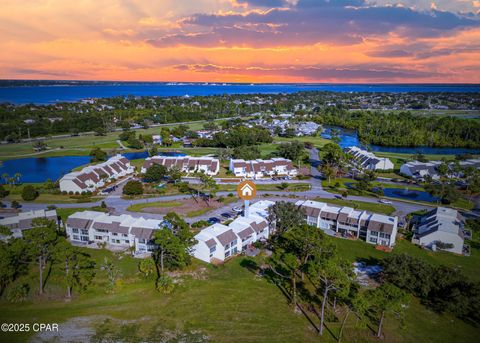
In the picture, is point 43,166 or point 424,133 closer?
point 43,166

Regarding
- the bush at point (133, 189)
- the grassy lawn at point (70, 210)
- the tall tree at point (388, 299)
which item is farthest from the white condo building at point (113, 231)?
the tall tree at point (388, 299)

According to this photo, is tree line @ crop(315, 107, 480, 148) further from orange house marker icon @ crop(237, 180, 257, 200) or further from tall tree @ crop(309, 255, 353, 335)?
tall tree @ crop(309, 255, 353, 335)

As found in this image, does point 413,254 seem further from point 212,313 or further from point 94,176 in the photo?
point 94,176

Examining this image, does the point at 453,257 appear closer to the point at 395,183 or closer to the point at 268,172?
the point at 395,183

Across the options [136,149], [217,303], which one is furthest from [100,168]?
[217,303]

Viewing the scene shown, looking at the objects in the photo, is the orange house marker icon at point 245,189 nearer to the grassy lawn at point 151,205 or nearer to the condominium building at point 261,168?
the grassy lawn at point 151,205

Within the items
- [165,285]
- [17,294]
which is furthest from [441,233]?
[17,294]

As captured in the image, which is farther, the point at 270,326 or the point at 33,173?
the point at 33,173
